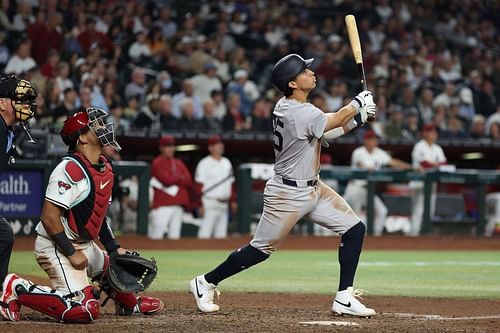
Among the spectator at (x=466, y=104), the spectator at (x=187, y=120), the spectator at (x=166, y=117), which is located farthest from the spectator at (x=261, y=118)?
the spectator at (x=466, y=104)

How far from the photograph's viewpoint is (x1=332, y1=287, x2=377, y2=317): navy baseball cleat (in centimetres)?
660

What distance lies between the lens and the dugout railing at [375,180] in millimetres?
16219

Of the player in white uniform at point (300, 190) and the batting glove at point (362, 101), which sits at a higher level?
the batting glove at point (362, 101)

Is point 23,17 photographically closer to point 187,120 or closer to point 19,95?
point 187,120

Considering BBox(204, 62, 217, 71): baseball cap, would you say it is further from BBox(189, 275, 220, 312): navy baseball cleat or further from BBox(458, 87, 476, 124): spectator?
BBox(189, 275, 220, 312): navy baseball cleat

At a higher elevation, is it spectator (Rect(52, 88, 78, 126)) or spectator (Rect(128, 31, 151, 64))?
spectator (Rect(128, 31, 151, 64))

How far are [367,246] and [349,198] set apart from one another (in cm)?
210

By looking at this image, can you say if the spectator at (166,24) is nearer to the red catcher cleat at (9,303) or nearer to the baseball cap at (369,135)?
the baseball cap at (369,135)

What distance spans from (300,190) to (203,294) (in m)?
1.02

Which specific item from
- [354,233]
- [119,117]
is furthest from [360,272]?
[119,117]

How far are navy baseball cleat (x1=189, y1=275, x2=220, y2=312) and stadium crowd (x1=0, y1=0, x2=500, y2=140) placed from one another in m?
8.08

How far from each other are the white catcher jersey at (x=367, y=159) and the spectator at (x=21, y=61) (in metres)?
5.71

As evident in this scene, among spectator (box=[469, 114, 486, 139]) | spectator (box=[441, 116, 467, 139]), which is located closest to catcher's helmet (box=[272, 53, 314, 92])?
spectator (box=[441, 116, 467, 139])

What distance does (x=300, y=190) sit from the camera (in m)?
6.75
